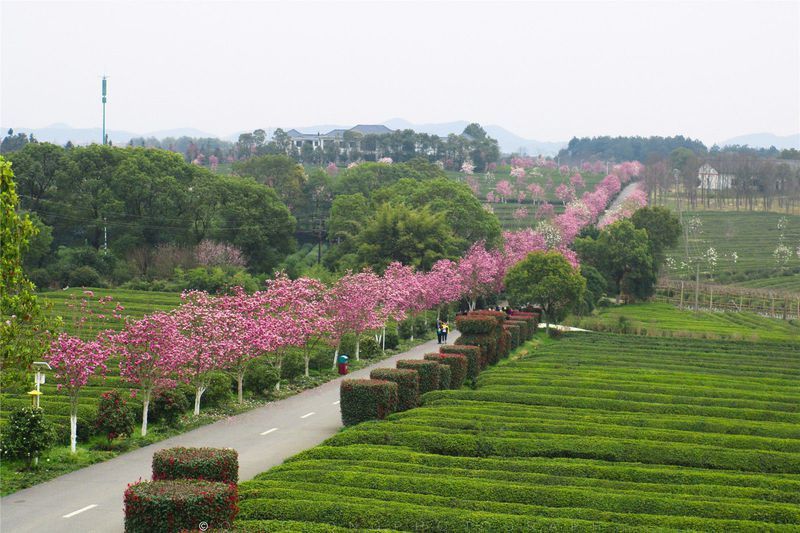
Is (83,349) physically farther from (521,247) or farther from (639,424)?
(521,247)

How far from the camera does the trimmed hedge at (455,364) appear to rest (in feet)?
112

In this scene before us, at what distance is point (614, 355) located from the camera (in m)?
44.7

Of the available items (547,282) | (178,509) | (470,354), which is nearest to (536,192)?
(547,282)

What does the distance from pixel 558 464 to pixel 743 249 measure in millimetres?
81611

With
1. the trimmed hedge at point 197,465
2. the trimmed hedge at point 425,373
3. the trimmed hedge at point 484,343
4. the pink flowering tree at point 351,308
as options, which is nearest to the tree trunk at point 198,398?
the trimmed hedge at point 425,373

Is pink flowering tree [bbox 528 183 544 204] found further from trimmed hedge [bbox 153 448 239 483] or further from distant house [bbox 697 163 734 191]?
trimmed hedge [bbox 153 448 239 483]

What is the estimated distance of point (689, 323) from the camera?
200ft

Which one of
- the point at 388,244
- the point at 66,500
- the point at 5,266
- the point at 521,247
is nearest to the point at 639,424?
the point at 66,500

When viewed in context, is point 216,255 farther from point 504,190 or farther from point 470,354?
point 504,190

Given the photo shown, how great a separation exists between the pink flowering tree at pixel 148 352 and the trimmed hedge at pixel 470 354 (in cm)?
1210

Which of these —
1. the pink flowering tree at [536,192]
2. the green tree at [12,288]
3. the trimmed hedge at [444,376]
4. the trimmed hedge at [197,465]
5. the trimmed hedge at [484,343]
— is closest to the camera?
the green tree at [12,288]

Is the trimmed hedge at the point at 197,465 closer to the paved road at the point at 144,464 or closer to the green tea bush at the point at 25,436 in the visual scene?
the paved road at the point at 144,464

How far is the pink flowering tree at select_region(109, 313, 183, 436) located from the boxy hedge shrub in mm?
4988

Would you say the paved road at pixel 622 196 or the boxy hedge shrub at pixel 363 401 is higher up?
the paved road at pixel 622 196
